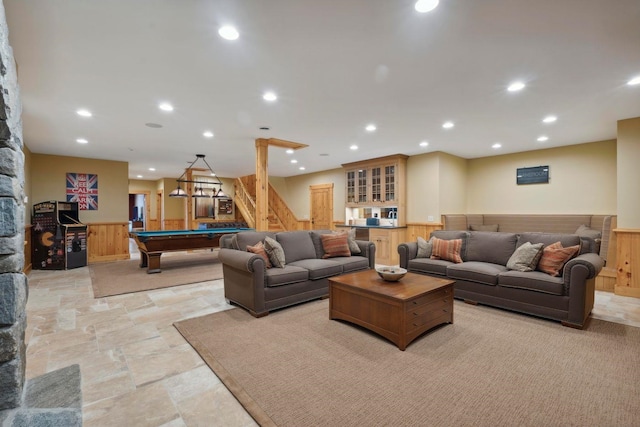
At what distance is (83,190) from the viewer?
7.57 meters

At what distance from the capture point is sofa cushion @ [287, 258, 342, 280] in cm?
403

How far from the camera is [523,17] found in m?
2.19

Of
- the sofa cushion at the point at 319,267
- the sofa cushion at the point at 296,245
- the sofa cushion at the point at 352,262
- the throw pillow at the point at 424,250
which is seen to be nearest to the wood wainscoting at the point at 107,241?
the sofa cushion at the point at 296,245

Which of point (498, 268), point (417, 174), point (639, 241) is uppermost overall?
point (417, 174)

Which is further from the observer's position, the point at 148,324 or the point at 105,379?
the point at 148,324

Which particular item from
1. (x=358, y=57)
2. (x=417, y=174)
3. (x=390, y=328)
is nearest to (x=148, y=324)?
(x=390, y=328)

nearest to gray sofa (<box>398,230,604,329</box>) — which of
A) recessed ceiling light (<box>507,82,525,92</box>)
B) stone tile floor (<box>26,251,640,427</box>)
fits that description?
stone tile floor (<box>26,251,640,427</box>)

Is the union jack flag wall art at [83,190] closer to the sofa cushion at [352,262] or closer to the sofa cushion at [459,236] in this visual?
the sofa cushion at [352,262]

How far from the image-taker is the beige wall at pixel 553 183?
5.85m

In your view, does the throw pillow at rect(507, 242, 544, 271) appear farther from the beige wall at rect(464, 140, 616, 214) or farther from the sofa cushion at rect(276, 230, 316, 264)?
the beige wall at rect(464, 140, 616, 214)

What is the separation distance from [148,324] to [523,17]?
4.49m

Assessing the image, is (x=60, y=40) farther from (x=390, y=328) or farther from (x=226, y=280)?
(x=390, y=328)

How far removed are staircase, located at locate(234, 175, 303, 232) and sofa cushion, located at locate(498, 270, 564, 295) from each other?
7.86 meters

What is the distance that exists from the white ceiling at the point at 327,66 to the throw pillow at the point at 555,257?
6.12ft
